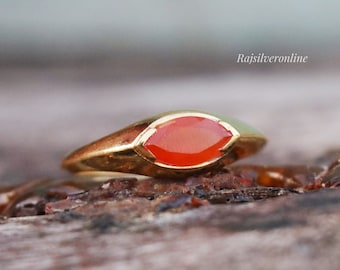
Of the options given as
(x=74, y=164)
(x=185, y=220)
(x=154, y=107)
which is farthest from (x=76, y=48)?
(x=185, y=220)

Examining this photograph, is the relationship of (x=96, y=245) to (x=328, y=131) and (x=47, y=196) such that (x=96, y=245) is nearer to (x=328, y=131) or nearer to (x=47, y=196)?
(x=47, y=196)

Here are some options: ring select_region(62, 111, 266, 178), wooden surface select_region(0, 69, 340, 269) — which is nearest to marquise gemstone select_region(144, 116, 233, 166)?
ring select_region(62, 111, 266, 178)

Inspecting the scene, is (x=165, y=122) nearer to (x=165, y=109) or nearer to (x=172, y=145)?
(x=172, y=145)

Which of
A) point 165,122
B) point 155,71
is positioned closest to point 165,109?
point 155,71

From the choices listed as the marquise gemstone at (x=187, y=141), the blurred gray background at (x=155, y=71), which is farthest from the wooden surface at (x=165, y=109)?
the marquise gemstone at (x=187, y=141)

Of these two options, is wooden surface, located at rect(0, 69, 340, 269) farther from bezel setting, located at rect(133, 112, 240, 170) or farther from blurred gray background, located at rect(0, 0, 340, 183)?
bezel setting, located at rect(133, 112, 240, 170)

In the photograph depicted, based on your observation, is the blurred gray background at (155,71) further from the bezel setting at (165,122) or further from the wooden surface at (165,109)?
the bezel setting at (165,122)
